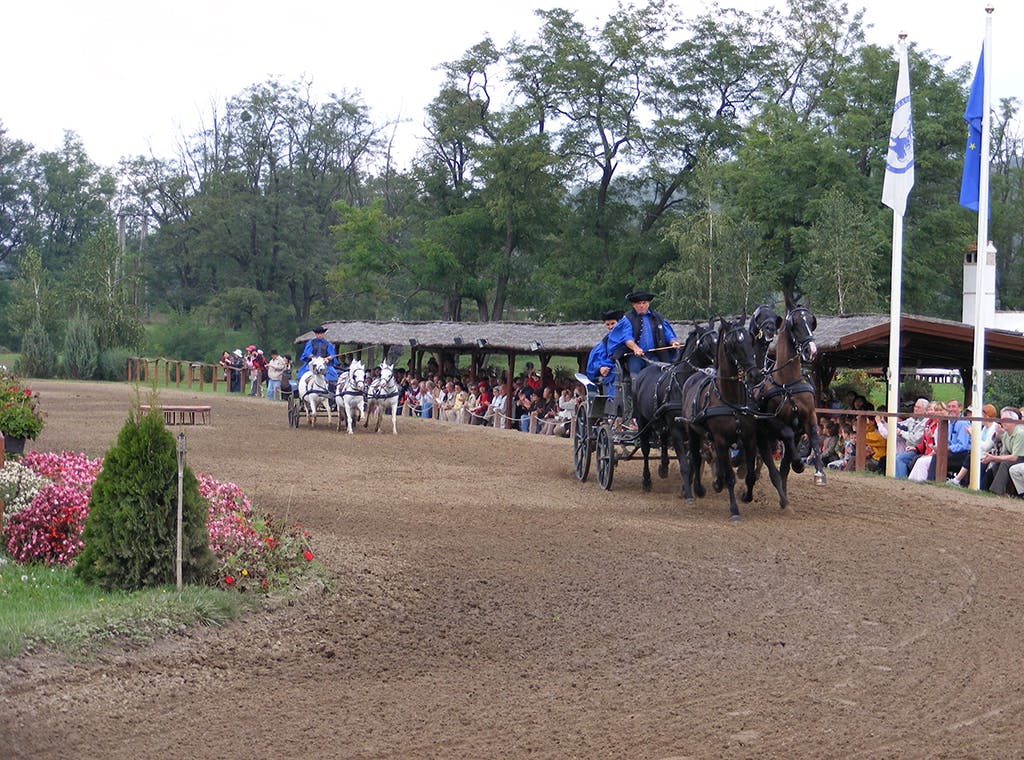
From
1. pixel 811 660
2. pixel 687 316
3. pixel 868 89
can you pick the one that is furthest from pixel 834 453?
pixel 868 89

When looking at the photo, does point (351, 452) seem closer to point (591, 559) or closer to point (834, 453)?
point (834, 453)

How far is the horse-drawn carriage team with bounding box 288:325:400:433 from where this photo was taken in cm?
2456

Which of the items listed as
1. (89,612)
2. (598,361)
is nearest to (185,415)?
(598,361)

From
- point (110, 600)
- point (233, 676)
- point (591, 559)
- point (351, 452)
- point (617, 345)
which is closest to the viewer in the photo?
point (233, 676)

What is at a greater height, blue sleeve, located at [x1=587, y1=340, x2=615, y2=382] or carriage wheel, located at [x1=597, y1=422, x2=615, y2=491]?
blue sleeve, located at [x1=587, y1=340, x2=615, y2=382]

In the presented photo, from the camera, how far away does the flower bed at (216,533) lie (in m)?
8.59

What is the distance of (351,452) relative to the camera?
20.1 metres

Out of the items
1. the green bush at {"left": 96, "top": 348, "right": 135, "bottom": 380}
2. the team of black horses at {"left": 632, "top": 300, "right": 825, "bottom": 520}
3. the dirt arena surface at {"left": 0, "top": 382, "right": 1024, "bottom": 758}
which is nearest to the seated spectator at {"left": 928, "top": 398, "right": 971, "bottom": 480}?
the dirt arena surface at {"left": 0, "top": 382, "right": 1024, "bottom": 758}

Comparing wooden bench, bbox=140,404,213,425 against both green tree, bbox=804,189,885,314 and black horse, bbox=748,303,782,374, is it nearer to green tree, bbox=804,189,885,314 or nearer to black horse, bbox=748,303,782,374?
black horse, bbox=748,303,782,374

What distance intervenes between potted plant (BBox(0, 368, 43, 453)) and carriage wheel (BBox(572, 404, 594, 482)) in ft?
24.8

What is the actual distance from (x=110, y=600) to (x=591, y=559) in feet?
13.3

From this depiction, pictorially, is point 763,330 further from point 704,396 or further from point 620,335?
point 620,335

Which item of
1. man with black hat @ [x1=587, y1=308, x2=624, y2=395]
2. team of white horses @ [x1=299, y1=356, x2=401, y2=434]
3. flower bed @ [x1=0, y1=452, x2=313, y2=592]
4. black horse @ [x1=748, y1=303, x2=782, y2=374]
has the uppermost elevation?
black horse @ [x1=748, y1=303, x2=782, y2=374]

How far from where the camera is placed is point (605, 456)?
14.9 metres
